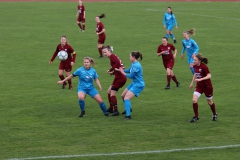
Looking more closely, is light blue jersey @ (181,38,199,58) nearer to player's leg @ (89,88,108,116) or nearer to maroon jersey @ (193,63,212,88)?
maroon jersey @ (193,63,212,88)

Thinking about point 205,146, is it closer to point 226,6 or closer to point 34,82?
point 34,82

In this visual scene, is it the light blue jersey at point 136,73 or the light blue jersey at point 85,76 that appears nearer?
the light blue jersey at point 136,73

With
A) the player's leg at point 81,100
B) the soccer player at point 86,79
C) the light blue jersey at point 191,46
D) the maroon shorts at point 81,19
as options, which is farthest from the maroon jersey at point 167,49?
the maroon shorts at point 81,19

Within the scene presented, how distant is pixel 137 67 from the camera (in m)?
16.8

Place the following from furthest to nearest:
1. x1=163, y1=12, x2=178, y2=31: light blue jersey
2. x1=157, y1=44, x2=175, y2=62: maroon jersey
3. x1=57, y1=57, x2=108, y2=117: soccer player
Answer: x1=163, y1=12, x2=178, y2=31: light blue jersey
x1=157, y1=44, x2=175, y2=62: maroon jersey
x1=57, y1=57, x2=108, y2=117: soccer player

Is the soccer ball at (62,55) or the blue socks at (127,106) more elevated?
the soccer ball at (62,55)

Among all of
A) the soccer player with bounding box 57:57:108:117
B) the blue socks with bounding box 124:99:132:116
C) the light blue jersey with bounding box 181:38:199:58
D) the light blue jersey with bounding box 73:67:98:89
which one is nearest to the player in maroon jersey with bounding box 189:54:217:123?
the blue socks with bounding box 124:99:132:116

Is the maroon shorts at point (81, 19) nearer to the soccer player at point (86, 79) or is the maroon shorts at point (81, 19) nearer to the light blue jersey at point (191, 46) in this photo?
the light blue jersey at point (191, 46)

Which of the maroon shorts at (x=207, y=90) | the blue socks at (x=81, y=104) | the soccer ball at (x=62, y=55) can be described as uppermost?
the soccer ball at (x=62, y=55)

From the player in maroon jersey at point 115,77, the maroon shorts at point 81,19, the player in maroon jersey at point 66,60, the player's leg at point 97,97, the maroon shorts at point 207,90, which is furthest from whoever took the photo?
the maroon shorts at point 81,19

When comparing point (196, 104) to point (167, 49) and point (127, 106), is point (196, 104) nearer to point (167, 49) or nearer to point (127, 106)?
point (127, 106)

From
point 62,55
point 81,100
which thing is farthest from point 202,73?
point 62,55

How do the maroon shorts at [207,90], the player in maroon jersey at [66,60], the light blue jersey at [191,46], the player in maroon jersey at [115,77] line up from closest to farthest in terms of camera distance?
the maroon shorts at [207,90] → the player in maroon jersey at [115,77] → the player in maroon jersey at [66,60] → the light blue jersey at [191,46]

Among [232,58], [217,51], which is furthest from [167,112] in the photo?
[217,51]
